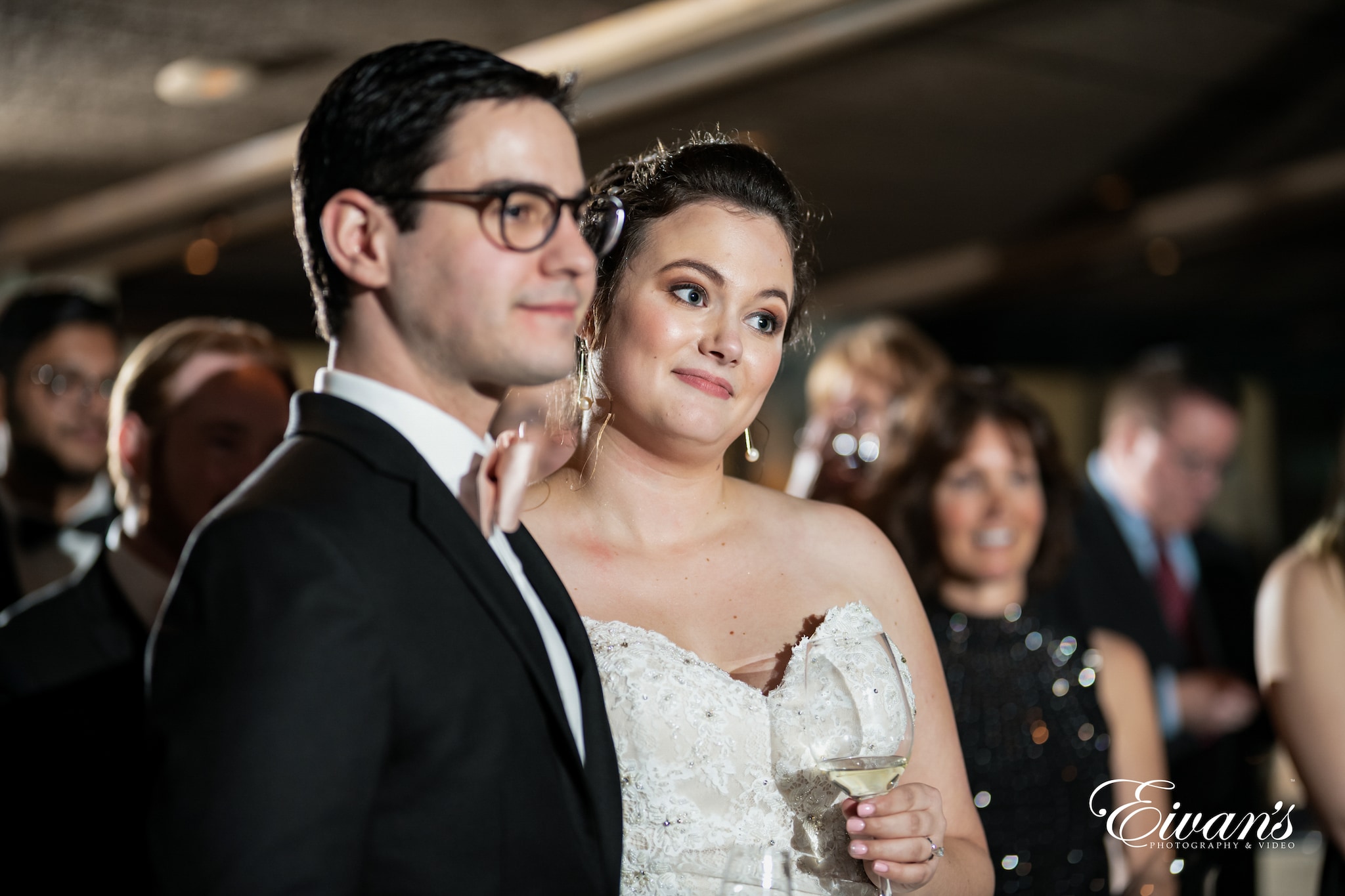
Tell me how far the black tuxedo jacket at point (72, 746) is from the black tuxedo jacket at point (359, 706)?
1.09 metres

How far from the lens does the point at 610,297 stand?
1.99 meters

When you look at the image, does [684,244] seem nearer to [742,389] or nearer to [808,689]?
[742,389]

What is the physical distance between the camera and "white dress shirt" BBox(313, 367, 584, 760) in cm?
131

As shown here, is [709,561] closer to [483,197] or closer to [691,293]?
[691,293]

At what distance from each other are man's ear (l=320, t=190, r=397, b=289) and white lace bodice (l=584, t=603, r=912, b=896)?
29.9 inches

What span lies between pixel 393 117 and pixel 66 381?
2.30 meters

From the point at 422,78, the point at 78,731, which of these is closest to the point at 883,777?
the point at 422,78

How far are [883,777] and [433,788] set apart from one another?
2.06 feet

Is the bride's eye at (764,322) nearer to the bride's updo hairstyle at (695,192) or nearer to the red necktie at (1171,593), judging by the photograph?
the bride's updo hairstyle at (695,192)

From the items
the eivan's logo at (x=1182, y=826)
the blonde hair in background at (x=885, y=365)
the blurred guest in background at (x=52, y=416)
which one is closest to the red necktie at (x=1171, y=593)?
the blonde hair in background at (x=885, y=365)

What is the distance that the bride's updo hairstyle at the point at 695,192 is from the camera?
200 centimetres

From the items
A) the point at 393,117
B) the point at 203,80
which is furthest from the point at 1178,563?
the point at 203,80

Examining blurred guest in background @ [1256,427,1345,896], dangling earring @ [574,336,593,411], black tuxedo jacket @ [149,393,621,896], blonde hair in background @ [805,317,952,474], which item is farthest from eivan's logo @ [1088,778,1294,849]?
black tuxedo jacket @ [149,393,621,896]

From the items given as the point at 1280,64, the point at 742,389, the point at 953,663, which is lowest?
the point at 953,663
